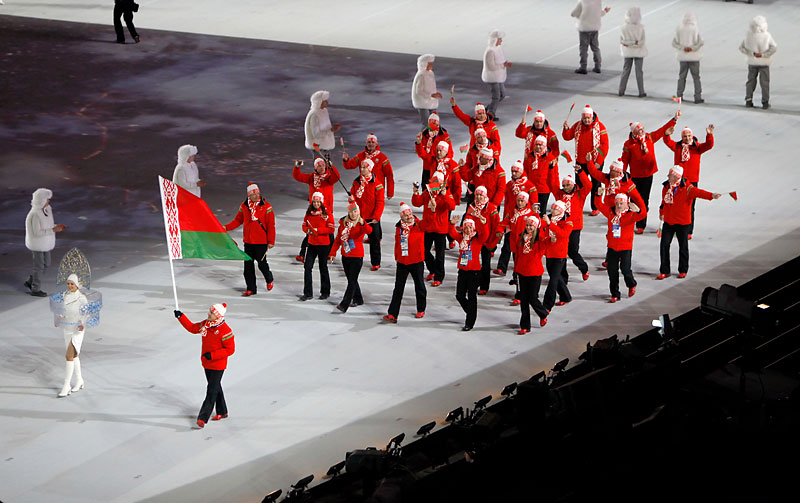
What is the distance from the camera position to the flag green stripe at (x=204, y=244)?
550 inches

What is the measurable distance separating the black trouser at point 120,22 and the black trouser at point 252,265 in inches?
566

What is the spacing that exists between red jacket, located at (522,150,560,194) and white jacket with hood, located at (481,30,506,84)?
5283 millimetres

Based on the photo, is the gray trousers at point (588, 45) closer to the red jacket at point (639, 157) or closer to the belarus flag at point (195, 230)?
the red jacket at point (639, 157)

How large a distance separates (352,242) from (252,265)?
162 cm

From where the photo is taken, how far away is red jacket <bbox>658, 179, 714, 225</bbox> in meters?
16.0

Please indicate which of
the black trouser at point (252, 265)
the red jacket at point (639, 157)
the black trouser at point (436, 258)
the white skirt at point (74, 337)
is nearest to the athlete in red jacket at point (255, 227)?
the black trouser at point (252, 265)

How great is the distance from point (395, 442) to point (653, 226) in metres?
7.90

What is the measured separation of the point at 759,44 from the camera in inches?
886

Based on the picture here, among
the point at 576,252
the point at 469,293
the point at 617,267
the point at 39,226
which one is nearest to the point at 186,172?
the point at 39,226

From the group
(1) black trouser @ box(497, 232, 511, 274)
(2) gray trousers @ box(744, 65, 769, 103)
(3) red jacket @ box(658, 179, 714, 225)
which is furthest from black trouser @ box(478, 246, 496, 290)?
(2) gray trousers @ box(744, 65, 769, 103)

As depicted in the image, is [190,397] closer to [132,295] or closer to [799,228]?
[132,295]

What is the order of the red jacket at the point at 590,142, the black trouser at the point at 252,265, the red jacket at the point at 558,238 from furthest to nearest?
the red jacket at the point at 590,142
the black trouser at the point at 252,265
the red jacket at the point at 558,238

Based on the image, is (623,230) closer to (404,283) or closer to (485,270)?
(485,270)

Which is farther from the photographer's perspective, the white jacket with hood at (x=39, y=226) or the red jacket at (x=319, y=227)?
the white jacket with hood at (x=39, y=226)
